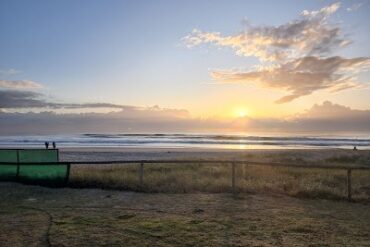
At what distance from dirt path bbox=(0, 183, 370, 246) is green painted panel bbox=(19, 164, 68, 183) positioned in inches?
46.9

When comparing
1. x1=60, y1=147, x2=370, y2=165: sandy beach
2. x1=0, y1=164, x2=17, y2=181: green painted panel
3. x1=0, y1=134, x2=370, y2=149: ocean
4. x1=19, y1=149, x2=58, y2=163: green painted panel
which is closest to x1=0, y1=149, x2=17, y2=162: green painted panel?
x1=19, y1=149, x2=58, y2=163: green painted panel

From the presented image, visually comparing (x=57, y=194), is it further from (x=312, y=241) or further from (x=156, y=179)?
(x=312, y=241)

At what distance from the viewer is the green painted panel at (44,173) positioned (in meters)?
13.6

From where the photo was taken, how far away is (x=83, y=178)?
13852mm

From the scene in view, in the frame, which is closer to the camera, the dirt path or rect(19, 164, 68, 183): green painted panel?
the dirt path

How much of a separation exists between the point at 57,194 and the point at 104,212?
3188 millimetres

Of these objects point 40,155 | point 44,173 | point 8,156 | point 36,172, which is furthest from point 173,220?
point 8,156

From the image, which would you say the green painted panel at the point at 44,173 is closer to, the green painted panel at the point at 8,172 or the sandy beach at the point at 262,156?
the green painted panel at the point at 8,172

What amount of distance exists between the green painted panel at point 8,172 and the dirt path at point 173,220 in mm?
1670

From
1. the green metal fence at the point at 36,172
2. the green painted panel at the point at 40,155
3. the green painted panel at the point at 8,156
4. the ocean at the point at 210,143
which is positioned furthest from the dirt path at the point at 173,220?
the ocean at the point at 210,143

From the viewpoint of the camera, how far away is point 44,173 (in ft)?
44.5

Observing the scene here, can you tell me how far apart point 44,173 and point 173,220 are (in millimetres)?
6548

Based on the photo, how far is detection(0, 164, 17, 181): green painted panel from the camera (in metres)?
13.8

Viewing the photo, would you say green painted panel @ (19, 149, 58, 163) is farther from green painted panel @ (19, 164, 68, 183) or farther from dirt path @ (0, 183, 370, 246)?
dirt path @ (0, 183, 370, 246)
